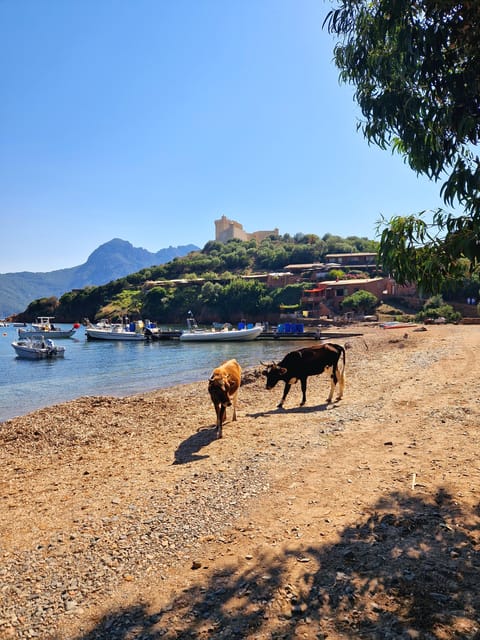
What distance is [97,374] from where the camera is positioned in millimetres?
34406

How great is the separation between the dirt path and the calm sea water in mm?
13617

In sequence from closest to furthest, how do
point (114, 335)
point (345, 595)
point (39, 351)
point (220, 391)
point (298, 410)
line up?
1. point (345, 595)
2. point (220, 391)
3. point (298, 410)
4. point (39, 351)
5. point (114, 335)

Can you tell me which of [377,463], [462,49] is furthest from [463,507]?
[462,49]

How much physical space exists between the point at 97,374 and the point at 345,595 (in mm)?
32589

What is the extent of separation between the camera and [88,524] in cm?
635

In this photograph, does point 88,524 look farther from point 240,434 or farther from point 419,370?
point 419,370

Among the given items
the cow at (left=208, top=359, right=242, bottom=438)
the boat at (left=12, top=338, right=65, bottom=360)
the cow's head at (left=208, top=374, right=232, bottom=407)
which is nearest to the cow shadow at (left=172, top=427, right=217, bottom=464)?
the cow at (left=208, top=359, right=242, bottom=438)

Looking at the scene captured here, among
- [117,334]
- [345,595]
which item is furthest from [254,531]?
[117,334]

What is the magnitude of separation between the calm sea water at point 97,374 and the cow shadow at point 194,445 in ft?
39.6

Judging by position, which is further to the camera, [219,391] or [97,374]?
[97,374]

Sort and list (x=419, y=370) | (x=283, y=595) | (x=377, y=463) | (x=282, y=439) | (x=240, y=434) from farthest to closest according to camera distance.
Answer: (x=419, y=370) < (x=240, y=434) < (x=282, y=439) < (x=377, y=463) < (x=283, y=595)

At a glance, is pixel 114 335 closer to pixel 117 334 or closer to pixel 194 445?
pixel 117 334

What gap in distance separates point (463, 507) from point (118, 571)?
14.9 ft

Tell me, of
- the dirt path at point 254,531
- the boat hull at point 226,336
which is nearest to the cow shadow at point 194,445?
the dirt path at point 254,531
